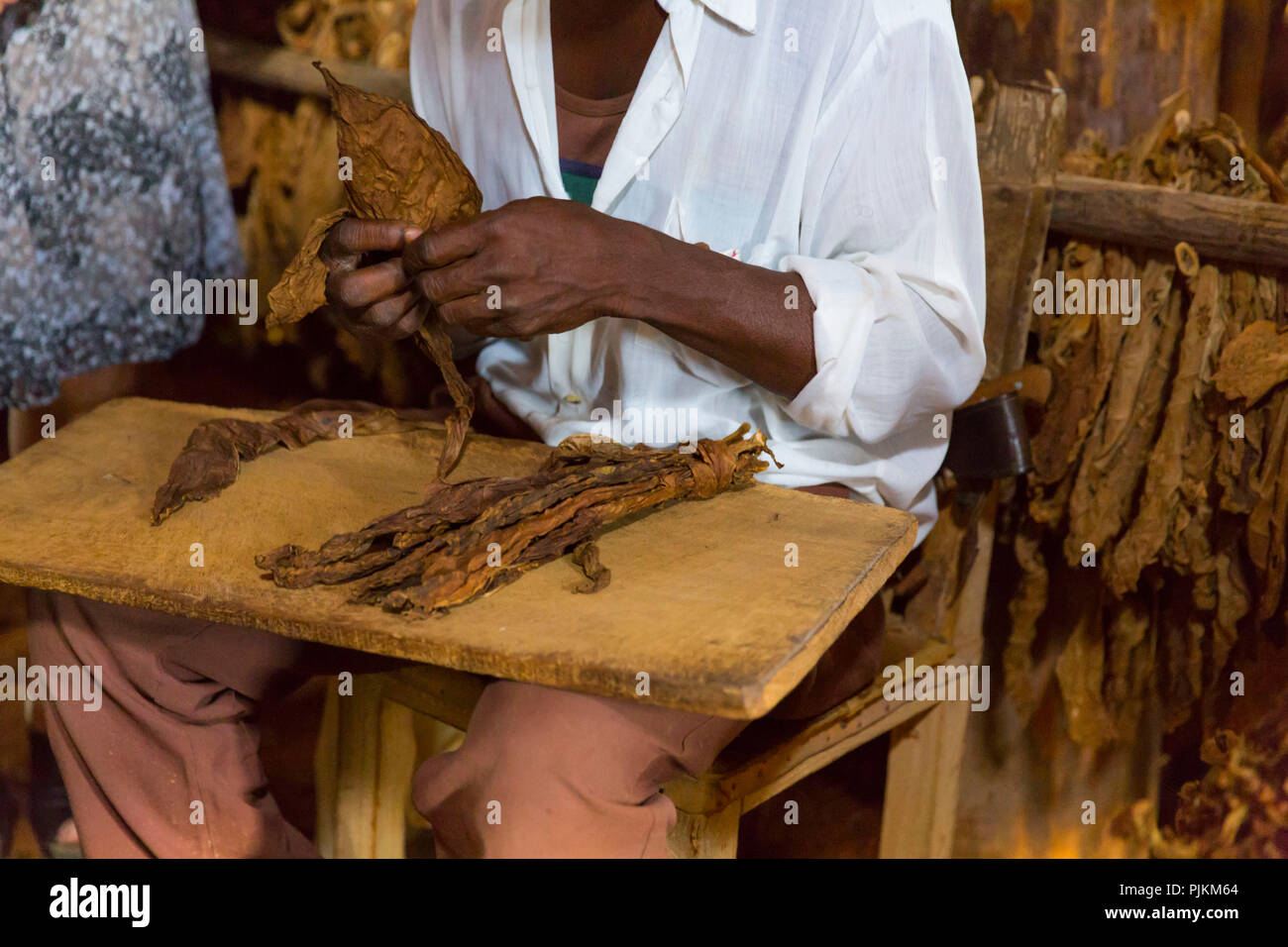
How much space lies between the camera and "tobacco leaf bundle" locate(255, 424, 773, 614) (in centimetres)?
124

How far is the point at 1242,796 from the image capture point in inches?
81.3

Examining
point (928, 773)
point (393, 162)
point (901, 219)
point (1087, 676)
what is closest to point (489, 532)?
point (393, 162)

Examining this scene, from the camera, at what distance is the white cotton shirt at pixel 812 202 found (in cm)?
154

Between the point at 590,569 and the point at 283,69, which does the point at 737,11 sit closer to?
the point at 590,569

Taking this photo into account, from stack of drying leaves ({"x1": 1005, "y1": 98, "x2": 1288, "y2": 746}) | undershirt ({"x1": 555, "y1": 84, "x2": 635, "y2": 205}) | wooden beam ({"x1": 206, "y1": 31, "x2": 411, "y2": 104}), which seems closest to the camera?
undershirt ({"x1": 555, "y1": 84, "x2": 635, "y2": 205})

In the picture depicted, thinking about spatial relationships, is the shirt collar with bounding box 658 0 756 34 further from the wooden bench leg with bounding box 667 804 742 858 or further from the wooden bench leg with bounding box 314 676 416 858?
the wooden bench leg with bounding box 314 676 416 858

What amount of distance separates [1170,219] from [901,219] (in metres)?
0.55

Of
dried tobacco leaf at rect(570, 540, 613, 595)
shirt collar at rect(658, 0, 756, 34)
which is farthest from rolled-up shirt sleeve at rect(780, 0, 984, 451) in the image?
dried tobacco leaf at rect(570, 540, 613, 595)

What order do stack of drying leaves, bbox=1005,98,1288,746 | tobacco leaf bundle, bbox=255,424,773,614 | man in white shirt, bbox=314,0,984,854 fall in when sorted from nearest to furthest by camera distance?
tobacco leaf bundle, bbox=255,424,773,614 < man in white shirt, bbox=314,0,984,854 < stack of drying leaves, bbox=1005,98,1288,746

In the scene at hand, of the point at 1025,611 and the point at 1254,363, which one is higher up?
the point at 1254,363

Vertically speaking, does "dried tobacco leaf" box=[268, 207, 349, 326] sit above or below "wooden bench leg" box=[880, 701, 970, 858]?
above

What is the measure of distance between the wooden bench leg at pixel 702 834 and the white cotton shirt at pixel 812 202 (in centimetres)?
43

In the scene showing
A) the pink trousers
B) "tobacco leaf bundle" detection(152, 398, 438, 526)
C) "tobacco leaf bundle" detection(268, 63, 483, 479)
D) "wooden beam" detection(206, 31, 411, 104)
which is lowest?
the pink trousers

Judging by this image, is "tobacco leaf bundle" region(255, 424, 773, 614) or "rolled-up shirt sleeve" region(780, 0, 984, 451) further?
"rolled-up shirt sleeve" region(780, 0, 984, 451)
